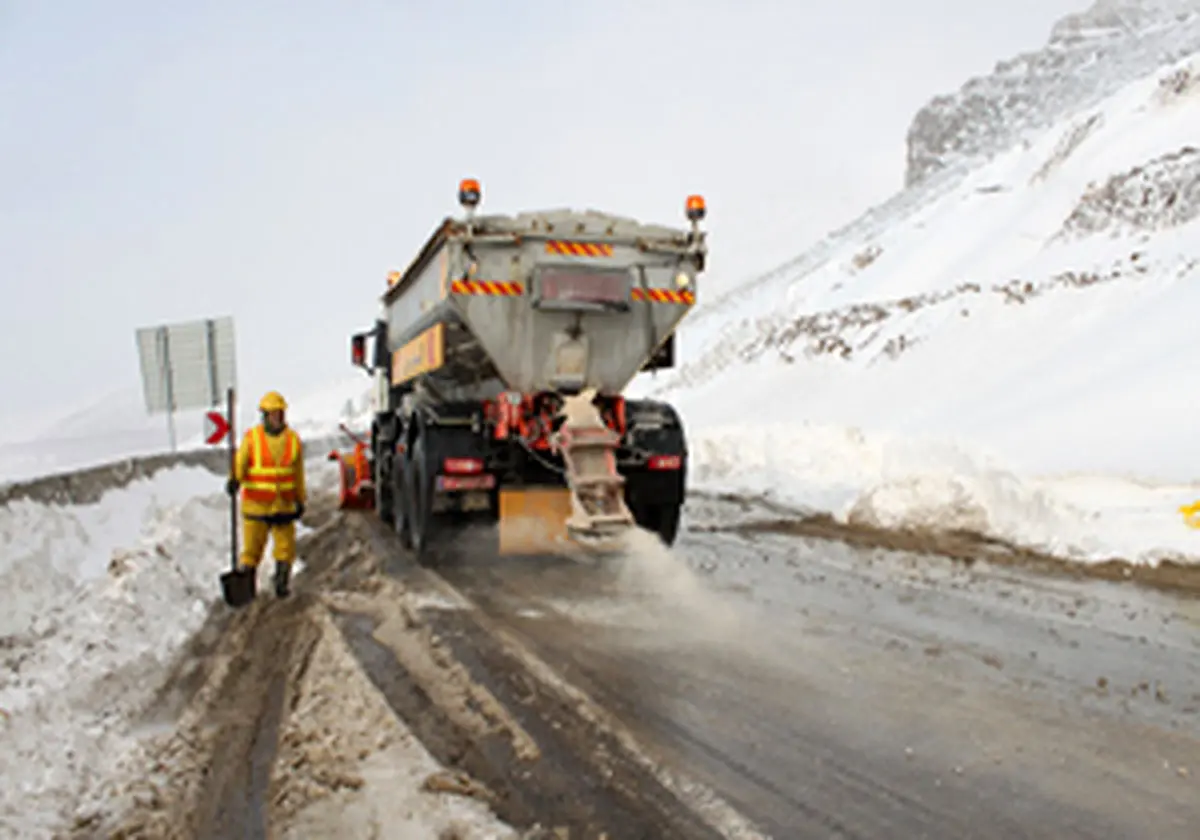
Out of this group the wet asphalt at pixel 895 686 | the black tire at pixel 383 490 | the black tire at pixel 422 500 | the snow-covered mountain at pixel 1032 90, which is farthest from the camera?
the snow-covered mountain at pixel 1032 90

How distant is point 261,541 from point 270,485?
470 mm

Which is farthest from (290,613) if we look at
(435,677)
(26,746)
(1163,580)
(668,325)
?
(1163,580)

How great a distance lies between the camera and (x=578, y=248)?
8.23 m

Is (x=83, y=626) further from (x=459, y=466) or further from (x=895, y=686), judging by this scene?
(x=895, y=686)

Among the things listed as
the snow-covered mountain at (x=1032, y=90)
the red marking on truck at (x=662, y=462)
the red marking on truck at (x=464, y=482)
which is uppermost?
the snow-covered mountain at (x=1032, y=90)

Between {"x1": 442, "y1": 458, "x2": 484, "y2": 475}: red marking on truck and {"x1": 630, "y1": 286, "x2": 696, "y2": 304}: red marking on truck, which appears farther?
{"x1": 630, "y1": 286, "x2": 696, "y2": 304}: red marking on truck

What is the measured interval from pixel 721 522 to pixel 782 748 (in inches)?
297

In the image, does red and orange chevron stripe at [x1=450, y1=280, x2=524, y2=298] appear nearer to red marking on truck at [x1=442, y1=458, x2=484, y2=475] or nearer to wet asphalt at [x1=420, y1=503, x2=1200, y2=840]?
red marking on truck at [x1=442, y1=458, x2=484, y2=475]

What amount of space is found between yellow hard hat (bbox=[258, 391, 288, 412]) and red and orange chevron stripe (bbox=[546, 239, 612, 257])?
2.55 m

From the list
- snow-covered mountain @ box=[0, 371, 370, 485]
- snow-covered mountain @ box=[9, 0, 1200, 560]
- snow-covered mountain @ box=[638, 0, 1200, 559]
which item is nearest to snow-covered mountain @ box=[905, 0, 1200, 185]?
snow-covered mountain @ box=[9, 0, 1200, 560]

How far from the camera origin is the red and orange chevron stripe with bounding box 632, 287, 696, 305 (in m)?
8.47

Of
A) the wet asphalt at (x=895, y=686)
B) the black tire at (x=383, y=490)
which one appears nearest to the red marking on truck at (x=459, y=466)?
the wet asphalt at (x=895, y=686)

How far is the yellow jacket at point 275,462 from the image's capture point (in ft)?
24.9

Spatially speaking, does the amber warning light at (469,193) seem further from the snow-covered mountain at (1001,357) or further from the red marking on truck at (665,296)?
the snow-covered mountain at (1001,357)
